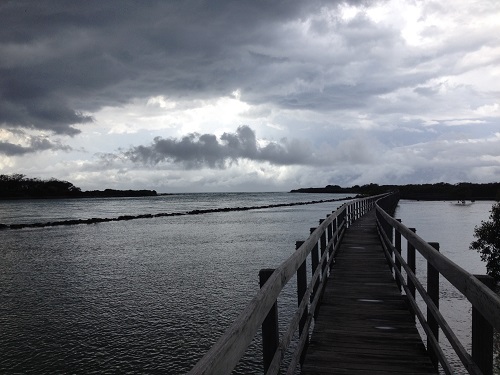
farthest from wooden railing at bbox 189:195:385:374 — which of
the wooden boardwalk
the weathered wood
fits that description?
the weathered wood

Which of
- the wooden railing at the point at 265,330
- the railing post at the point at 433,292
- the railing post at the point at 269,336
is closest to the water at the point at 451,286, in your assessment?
the railing post at the point at 433,292

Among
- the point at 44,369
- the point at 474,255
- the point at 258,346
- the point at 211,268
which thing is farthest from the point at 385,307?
the point at 474,255

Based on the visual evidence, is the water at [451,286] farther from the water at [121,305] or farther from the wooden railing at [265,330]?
the wooden railing at [265,330]

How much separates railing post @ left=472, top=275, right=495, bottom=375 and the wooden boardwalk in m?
1.88

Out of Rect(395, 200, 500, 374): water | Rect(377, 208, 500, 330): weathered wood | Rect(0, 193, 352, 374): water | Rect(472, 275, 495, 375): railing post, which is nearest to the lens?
Rect(377, 208, 500, 330): weathered wood

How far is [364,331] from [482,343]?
3330 millimetres

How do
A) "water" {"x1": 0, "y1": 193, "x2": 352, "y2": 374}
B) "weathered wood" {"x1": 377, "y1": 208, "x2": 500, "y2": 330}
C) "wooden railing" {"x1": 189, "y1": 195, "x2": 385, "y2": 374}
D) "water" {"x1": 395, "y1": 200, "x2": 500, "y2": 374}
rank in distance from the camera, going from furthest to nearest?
"water" {"x1": 395, "y1": 200, "x2": 500, "y2": 374}, "water" {"x1": 0, "y1": 193, "x2": 352, "y2": 374}, "weathered wood" {"x1": 377, "y1": 208, "x2": 500, "y2": 330}, "wooden railing" {"x1": 189, "y1": 195, "x2": 385, "y2": 374}

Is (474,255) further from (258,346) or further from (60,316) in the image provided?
(60,316)

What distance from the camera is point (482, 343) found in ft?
10.4

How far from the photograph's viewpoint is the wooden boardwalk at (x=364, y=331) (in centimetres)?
514

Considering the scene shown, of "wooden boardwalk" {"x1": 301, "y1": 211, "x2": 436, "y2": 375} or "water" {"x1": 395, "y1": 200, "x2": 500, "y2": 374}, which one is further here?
"water" {"x1": 395, "y1": 200, "x2": 500, "y2": 374}

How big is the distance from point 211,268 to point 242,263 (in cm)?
200

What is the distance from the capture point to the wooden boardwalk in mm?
5145

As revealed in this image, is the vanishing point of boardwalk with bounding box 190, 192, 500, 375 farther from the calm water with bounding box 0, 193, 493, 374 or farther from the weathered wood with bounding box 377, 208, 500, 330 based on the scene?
the calm water with bounding box 0, 193, 493, 374
